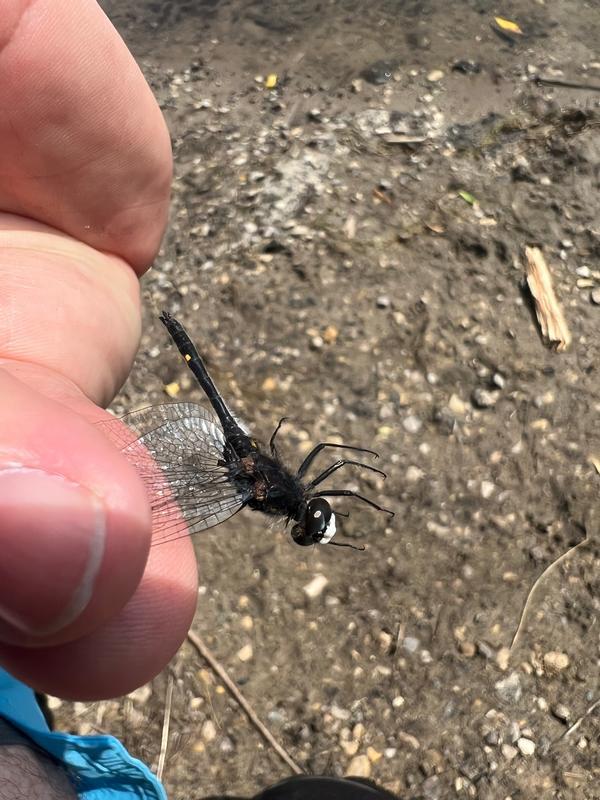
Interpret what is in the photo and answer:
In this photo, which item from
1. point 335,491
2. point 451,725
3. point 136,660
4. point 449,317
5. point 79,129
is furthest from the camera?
point 449,317

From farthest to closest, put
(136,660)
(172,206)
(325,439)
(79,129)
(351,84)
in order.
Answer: (351,84), (172,206), (325,439), (79,129), (136,660)

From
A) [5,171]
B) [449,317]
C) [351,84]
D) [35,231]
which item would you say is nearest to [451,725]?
[449,317]

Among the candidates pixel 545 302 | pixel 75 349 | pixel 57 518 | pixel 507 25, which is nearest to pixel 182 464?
pixel 75 349

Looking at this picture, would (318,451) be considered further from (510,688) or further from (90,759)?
(90,759)

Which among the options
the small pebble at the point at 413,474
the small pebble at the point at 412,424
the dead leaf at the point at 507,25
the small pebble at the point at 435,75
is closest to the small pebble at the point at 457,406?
the small pebble at the point at 412,424

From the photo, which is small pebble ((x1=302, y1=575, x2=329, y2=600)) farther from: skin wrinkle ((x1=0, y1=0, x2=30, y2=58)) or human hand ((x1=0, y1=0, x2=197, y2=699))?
skin wrinkle ((x1=0, y1=0, x2=30, y2=58))

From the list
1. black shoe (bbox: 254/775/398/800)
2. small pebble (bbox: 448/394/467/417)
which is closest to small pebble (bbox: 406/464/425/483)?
small pebble (bbox: 448/394/467/417)

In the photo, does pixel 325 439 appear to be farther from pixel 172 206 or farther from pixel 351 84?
pixel 351 84
